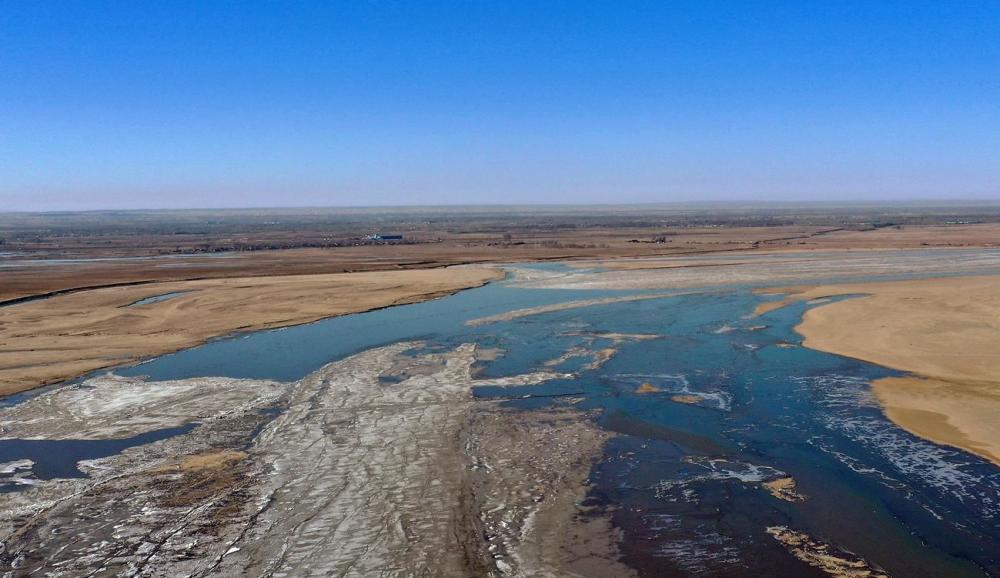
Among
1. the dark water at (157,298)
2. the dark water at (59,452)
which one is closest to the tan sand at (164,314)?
the dark water at (157,298)

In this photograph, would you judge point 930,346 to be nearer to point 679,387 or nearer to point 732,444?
point 679,387

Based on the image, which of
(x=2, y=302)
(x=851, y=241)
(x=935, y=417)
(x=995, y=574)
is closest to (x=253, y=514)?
(x=995, y=574)

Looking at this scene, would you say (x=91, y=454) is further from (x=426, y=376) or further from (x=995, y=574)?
(x=995, y=574)

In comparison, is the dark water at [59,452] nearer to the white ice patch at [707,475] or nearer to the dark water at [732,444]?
the dark water at [732,444]

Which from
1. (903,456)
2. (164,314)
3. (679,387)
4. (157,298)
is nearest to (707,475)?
(903,456)

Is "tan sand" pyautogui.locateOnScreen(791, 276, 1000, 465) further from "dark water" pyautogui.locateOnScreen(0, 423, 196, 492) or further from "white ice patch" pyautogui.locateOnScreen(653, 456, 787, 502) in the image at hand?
"dark water" pyautogui.locateOnScreen(0, 423, 196, 492)
